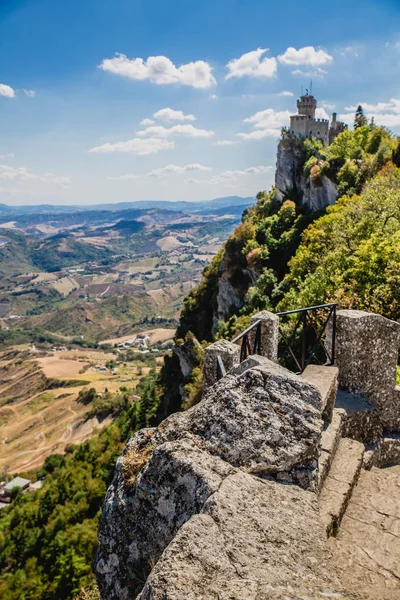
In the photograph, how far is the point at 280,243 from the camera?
153 ft

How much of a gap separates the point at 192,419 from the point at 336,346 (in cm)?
434

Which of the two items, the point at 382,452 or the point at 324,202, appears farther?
the point at 324,202

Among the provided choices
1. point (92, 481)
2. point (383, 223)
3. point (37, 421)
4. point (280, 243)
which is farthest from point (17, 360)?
point (383, 223)

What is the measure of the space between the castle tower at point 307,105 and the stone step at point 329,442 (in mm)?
77828

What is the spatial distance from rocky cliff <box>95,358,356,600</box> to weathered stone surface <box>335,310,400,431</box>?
3.38 m

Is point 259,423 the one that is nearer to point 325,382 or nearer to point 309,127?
point 325,382

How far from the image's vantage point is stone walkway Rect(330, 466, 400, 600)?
3.59 m

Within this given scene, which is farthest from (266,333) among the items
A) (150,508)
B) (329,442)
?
(150,508)

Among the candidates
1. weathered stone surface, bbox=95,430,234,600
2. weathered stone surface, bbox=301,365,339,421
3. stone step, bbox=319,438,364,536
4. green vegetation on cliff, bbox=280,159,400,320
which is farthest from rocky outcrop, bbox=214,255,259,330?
weathered stone surface, bbox=95,430,234,600

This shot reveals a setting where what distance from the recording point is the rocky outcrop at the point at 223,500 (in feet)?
8.91

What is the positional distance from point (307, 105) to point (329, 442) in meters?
79.4

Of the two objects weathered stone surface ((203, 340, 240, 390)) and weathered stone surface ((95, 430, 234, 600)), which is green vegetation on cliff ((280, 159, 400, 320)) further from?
weathered stone surface ((95, 430, 234, 600))

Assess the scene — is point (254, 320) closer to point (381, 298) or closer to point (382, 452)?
point (382, 452)

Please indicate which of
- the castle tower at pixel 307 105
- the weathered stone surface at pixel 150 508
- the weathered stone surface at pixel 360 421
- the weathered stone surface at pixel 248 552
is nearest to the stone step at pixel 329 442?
the weathered stone surface at pixel 360 421
